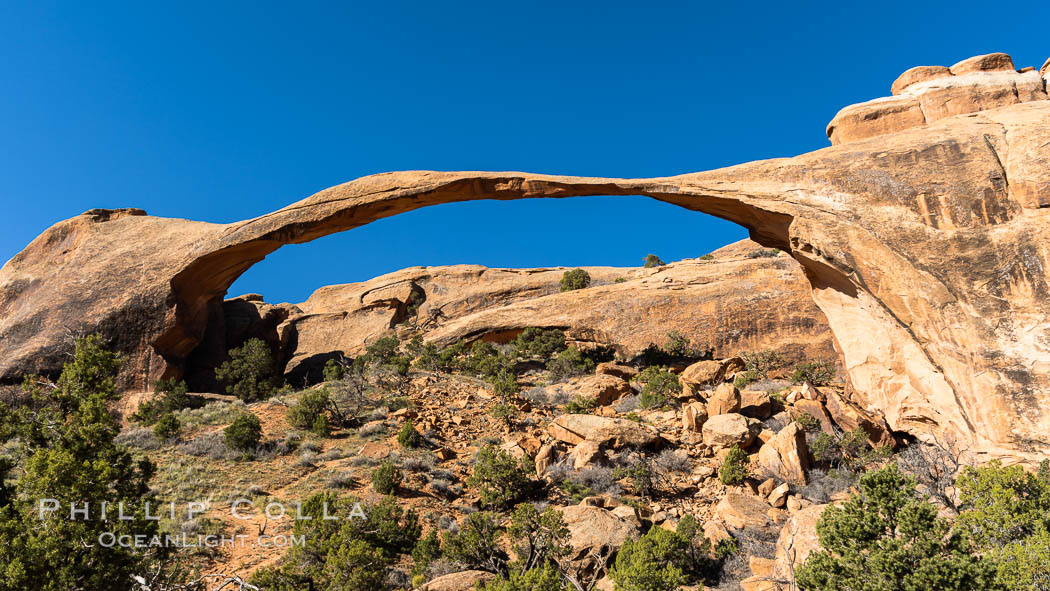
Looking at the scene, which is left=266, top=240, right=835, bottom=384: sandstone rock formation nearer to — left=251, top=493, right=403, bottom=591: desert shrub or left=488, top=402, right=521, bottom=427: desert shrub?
left=488, top=402, right=521, bottom=427: desert shrub

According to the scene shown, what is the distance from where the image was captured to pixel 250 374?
24.4 metres

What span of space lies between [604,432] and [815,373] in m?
11.5

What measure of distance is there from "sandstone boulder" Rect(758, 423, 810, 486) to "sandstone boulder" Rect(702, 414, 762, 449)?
58 centimetres

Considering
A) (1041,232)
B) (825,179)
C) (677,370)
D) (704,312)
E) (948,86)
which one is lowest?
(677,370)

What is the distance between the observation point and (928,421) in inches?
442

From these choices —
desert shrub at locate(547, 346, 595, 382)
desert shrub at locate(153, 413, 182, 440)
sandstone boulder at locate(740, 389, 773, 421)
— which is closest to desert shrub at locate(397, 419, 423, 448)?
desert shrub at locate(153, 413, 182, 440)

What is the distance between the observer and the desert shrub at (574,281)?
34.6 metres

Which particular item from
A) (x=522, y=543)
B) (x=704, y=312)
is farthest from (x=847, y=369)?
(x=704, y=312)

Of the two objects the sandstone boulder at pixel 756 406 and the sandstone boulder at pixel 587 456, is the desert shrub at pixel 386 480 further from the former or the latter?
the sandstone boulder at pixel 756 406

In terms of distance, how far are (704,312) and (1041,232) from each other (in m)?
16.0

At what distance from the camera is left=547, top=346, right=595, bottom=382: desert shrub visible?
76.3 feet

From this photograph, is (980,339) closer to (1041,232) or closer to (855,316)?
(1041,232)

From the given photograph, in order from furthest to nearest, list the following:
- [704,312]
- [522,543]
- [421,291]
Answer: [421,291] < [704,312] < [522,543]

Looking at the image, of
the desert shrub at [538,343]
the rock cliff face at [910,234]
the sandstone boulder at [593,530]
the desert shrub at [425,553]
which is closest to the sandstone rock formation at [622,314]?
Answer: the desert shrub at [538,343]
